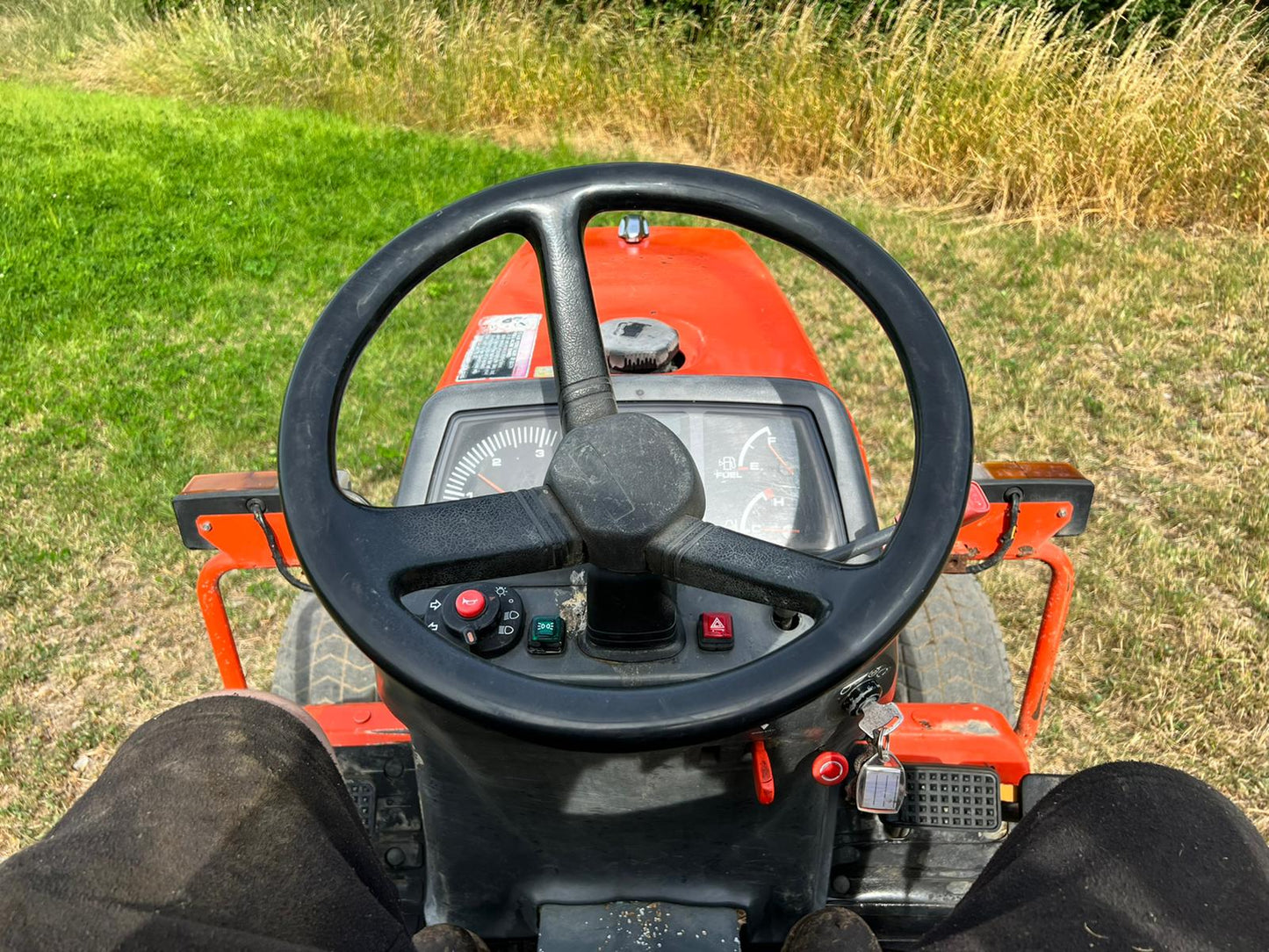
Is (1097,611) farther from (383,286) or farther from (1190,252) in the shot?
(1190,252)

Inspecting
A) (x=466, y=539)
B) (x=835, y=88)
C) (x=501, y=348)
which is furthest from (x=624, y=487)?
(x=835, y=88)

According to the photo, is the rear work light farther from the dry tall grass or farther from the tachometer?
the dry tall grass

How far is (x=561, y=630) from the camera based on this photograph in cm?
111

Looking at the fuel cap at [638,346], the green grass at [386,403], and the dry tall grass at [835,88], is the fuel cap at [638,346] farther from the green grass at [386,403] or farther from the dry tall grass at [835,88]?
the dry tall grass at [835,88]

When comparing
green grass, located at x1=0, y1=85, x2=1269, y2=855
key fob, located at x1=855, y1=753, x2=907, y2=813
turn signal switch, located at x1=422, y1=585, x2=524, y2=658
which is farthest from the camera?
green grass, located at x1=0, y1=85, x2=1269, y2=855

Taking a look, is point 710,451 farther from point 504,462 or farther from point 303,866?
point 303,866

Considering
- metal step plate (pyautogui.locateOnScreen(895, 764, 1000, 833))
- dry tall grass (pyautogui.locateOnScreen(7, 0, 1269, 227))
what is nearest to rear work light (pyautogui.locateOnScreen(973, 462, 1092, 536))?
metal step plate (pyautogui.locateOnScreen(895, 764, 1000, 833))

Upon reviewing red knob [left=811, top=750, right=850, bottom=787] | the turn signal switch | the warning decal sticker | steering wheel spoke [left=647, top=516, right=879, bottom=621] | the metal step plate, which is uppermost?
steering wheel spoke [left=647, top=516, right=879, bottom=621]

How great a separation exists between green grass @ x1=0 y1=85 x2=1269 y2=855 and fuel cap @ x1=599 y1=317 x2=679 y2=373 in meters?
1.48

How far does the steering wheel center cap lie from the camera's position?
0.94 metres

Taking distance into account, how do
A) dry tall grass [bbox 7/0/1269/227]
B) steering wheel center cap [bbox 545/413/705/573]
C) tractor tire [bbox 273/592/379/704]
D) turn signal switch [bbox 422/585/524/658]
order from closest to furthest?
steering wheel center cap [bbox 545/413/705/573] < turn signal switch [bbox 422/585/524/658] < tractor tire [bbox 273/592/379/704] < dry tall grass [bbox 7/0/1269/227]

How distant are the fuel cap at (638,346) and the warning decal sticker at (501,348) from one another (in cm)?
16

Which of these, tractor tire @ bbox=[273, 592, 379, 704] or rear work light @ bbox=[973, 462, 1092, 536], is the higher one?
rear work light @ bbox=[973, 462, 1092, 536]

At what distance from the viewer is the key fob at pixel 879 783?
1.19m
